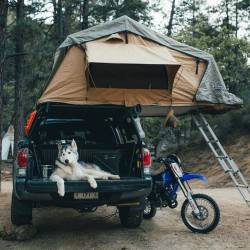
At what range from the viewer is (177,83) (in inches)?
325

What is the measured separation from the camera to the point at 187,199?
292 inches

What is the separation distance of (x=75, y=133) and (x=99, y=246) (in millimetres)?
2333

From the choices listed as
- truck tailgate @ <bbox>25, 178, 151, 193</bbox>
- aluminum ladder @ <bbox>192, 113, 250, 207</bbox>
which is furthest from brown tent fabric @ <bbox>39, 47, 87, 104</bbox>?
aluminum ladder @ <bbox>192, 113, 250, 207</bbox>

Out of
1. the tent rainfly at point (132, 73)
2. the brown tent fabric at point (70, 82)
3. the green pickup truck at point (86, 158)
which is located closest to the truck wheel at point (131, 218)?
the green pickup truck at point (86, 158)

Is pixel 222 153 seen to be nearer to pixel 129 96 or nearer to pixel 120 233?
pixel 129 96

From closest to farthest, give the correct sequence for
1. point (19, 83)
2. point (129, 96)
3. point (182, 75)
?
point (129, 96) → point (182, 75) → point (19, 83)

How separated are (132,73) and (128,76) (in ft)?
0.33

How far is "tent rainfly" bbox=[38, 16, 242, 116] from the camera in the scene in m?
7.66

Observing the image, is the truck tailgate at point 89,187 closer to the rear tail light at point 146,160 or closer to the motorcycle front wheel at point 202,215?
the rear tail light at point 146,160

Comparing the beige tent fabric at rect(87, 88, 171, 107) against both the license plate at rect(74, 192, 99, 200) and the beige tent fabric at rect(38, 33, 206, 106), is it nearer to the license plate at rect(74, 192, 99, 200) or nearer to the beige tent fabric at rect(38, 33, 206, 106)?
the beige tent fabric at rect(38, 33, 206, 106)

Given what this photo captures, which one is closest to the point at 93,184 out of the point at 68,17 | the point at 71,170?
the point at 71,170

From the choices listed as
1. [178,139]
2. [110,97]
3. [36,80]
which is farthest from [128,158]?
[178,139]

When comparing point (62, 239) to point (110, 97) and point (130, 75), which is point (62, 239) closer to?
point (110, 97)

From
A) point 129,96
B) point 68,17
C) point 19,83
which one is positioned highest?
point 68,17
